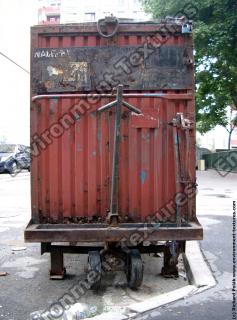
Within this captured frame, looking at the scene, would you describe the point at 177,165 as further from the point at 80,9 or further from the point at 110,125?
the point at 80,9

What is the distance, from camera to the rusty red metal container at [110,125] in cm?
631

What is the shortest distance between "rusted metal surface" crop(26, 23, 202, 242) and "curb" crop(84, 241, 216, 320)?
82cm

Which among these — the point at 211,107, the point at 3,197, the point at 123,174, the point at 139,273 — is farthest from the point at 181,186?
the point at 211,107

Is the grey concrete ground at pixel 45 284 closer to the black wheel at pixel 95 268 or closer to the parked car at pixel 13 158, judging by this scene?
the black wheel at pixel 95 268

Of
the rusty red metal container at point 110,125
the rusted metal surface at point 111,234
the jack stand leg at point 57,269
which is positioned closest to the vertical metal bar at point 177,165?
the rusty red metal container at point 110,125

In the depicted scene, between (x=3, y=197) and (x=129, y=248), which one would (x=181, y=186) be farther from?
(x=3, y=197)

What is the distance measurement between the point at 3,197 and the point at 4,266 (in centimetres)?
957

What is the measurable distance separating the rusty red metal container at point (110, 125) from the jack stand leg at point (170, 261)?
399 mm

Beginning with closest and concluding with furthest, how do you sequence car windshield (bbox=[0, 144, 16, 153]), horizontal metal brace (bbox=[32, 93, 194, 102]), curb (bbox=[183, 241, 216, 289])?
horizontal metal brace (bbox=[32, 93, 194, 102]), curb (bbox=[183, 241, 216, 289]), car windshield (bbox=[0, 144, 16, 153])

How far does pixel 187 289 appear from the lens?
615 centimetres

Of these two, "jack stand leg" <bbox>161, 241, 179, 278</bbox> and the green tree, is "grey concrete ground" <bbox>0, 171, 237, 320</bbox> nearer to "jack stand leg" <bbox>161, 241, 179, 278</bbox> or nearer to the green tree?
"jack stand leg" <bbox>161, 241, 179, 278</bbox>

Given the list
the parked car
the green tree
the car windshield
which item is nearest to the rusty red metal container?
the green tree

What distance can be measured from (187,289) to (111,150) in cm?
194

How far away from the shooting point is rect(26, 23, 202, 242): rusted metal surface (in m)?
6.32
